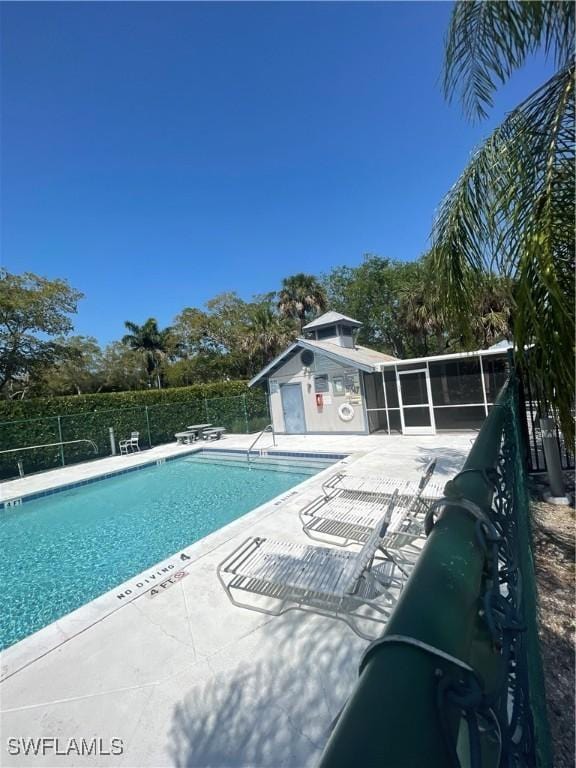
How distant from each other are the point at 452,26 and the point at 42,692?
7.13 m

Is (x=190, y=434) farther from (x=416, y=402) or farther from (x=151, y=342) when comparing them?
(x=151, y=342)

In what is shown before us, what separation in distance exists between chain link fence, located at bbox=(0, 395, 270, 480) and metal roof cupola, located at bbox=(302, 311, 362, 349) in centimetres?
585

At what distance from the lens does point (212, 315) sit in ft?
117

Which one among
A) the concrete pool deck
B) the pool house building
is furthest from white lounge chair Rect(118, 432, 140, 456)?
the concrete pool deck

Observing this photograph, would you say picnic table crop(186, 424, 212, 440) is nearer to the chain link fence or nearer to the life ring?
the chain link fence

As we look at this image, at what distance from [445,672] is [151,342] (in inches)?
1550

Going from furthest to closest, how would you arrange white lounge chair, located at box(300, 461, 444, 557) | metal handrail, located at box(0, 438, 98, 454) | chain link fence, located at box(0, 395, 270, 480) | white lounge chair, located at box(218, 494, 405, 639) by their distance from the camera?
chain link fence, located at box(0, 395, 270, 480)
metal handrail, located at box(0, 438, 98, 454)
white lounge chair, located at box(300, 461, 444, 557)
white lounge chair, located at box(218, 494, 405, 639)

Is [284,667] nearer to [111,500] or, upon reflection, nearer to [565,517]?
[565,517]

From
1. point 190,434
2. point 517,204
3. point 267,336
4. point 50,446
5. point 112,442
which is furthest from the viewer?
point 267,336

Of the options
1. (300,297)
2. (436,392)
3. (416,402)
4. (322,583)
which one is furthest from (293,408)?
(322,583)

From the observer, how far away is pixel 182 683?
3043 millimetres

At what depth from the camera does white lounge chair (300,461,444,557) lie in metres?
4.87

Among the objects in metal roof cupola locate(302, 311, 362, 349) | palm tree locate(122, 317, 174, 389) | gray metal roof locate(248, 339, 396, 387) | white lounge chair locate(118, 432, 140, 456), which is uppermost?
palm tree locate(122, 317, 174, 389)

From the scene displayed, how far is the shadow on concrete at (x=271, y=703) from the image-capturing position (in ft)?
8.02
